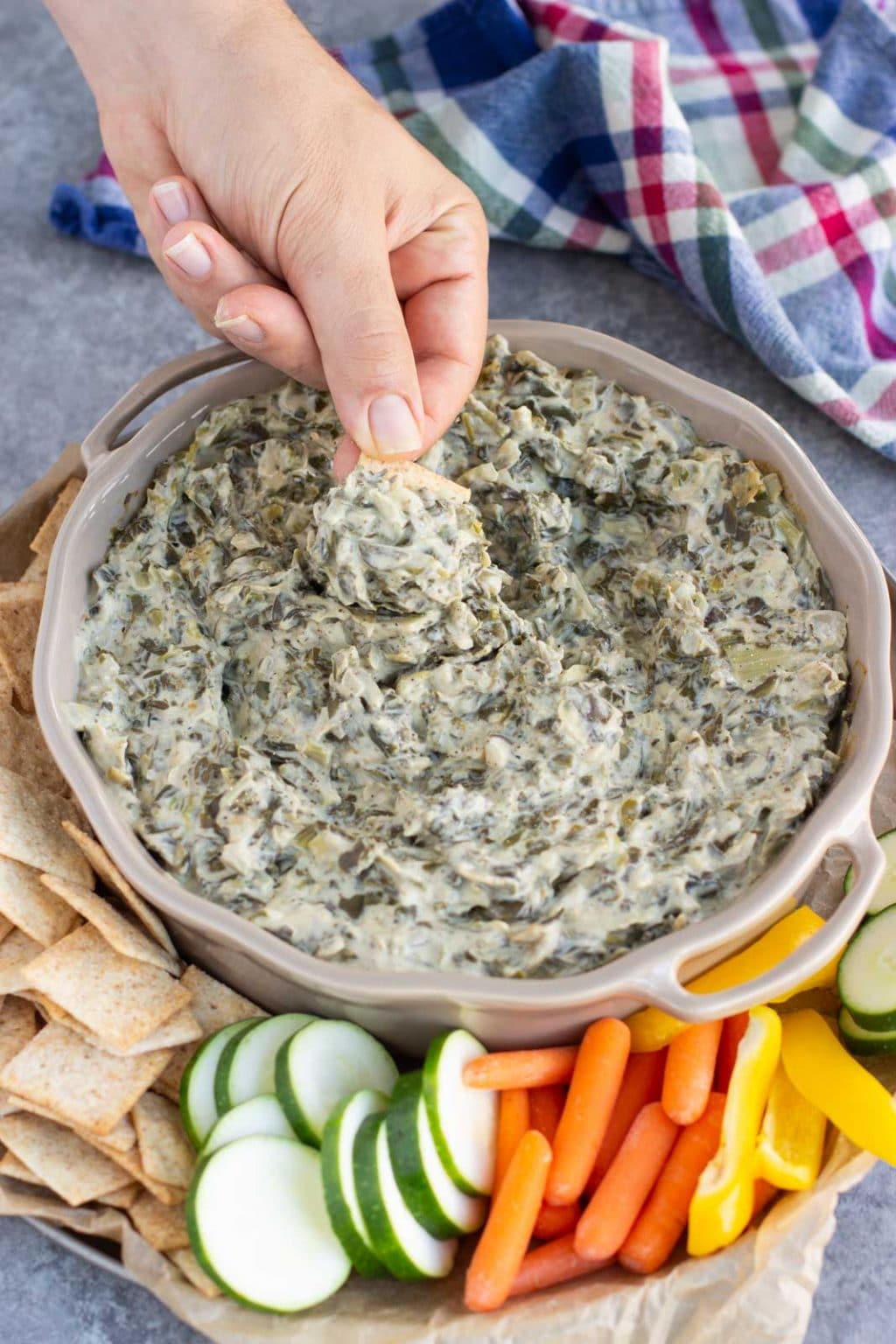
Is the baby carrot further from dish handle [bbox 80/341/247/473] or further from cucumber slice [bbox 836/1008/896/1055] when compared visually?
dish handle [bbox 80/341/247/473]

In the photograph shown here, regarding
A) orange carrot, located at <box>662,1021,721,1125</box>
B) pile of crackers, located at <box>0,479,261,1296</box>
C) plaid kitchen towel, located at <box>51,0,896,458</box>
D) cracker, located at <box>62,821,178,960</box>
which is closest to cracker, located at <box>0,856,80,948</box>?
pile of crackers, located at <box>0,479,261,1296</box>

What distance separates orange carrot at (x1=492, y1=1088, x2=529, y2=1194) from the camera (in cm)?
262

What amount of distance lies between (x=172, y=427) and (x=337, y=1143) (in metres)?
1.71

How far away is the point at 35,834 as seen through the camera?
2902 mm

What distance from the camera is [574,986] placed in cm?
246

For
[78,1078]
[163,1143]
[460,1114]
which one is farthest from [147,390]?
[460,1114]

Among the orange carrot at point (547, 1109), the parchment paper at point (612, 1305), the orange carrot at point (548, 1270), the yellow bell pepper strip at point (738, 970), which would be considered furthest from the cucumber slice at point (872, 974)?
the orange carrot at point (548, 1270)

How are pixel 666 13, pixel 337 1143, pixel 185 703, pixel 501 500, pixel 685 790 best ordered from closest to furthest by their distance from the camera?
pixel 337 1143
pixel 685 790
pixel 185 703
pixel 501 500
pixel 666 13

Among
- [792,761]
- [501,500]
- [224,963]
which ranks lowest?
[224,963]

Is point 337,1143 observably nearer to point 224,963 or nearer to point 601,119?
point 224,963

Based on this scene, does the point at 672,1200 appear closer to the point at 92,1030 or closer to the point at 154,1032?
the point at 154,1032

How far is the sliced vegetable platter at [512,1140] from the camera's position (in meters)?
2.48

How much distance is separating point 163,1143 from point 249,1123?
20 centimetres

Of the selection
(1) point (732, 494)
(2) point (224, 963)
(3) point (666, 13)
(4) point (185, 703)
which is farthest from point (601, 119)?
(2) point (224, 963)
